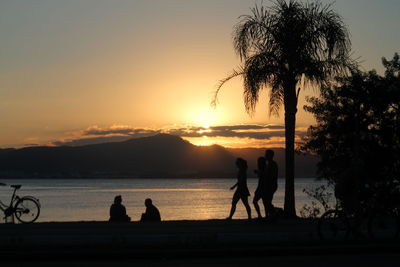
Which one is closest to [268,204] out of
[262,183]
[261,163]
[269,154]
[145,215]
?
[262,183]

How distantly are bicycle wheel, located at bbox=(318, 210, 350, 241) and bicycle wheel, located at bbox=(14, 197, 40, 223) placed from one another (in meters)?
10.4

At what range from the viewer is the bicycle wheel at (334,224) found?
14.8m

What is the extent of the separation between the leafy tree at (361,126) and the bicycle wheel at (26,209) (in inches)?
387

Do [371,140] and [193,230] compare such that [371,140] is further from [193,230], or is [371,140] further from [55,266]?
[55,266]

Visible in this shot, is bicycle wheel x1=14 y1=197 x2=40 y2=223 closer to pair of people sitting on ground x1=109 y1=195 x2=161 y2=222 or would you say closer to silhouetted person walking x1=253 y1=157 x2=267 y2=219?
pair of people sitting on ground x1=109 y1=195 x2=161 y2=222

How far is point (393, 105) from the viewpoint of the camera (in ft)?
75.0

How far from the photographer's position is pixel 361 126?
2303 cm

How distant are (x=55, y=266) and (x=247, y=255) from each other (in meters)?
3.53

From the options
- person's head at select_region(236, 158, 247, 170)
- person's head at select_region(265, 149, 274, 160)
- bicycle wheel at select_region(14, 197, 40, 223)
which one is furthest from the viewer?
bicycle wheel at select_region(14, 197, 40, 223)

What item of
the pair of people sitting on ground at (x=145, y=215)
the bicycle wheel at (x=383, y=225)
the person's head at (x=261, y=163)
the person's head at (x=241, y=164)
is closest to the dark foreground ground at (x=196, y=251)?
the bicycle wheel at (x=383, y=225)

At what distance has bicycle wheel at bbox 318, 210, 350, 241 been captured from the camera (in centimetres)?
1481

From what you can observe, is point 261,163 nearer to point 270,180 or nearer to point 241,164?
point 270,180

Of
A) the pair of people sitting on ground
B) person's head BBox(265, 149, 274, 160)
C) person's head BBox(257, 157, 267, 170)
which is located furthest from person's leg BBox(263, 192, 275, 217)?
the pair of people sitting on ground

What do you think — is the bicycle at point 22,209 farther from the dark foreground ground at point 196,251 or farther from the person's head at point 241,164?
the dark foreground ground at point 196,251
